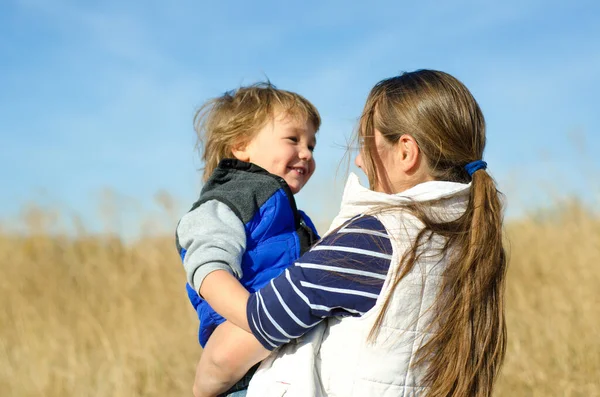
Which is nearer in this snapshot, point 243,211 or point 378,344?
point 378,344

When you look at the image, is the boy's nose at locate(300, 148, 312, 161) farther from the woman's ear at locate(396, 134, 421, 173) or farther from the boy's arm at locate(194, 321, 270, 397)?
the boy's arm at locate(194, 321, 270, 397)

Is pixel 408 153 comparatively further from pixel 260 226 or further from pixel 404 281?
pixel 260 226

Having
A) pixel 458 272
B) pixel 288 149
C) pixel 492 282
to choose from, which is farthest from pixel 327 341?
pixel 288 149

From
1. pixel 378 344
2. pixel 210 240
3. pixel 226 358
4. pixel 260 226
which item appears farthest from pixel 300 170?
pixel 378 344

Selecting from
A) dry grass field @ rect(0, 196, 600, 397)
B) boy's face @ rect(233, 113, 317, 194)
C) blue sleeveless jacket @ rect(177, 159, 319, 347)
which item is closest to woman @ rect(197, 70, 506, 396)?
blue sleeveless jacket @ rect(177, 159, 319, 347)

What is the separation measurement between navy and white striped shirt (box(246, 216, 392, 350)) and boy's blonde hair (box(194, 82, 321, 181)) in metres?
0.95

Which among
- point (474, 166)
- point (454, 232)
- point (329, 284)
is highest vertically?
point (474, 166)

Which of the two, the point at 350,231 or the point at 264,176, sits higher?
the point at 264,176

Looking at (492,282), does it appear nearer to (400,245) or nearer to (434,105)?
(400,245)

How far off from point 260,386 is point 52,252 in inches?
229

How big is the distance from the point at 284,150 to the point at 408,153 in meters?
0.67

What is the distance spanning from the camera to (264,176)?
91.1 inches

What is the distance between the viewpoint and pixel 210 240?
2035 mm

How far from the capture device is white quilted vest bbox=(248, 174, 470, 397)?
1679mm
